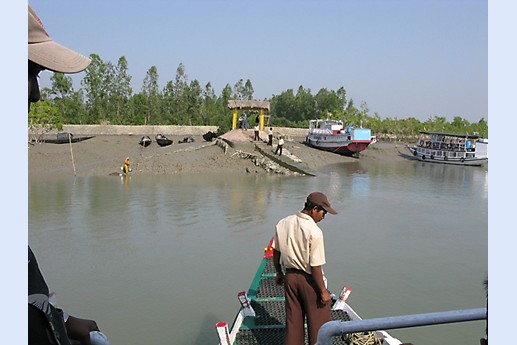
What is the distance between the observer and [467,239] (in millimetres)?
10969

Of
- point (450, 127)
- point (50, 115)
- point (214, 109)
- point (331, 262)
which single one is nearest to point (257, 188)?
point (331, 262)

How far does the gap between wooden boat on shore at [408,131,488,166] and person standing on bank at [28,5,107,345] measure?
31122mm

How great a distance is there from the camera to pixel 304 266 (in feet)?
11.9

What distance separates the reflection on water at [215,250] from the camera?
261 inches

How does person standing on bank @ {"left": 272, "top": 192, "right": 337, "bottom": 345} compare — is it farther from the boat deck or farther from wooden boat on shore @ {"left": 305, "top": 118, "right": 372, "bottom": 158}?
wooden boat on shore @ {"left": 305, "top": 118, "right": 372, "bottom": 158}

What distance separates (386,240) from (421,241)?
86cm

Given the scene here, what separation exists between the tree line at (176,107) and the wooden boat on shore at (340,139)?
18.7 feet

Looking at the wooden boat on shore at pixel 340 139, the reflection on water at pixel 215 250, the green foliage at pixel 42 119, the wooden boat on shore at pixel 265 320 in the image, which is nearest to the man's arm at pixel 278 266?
the wooden boat on shore at pixel 265 320

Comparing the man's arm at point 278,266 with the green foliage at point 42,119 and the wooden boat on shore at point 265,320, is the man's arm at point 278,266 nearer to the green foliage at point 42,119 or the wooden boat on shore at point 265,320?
the wooden boat on shore at point 265,320

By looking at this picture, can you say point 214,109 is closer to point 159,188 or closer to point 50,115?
point 50,115

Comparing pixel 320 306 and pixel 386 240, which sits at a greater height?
pixel 320 306

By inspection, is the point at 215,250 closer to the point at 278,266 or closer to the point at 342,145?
the point at 278,266

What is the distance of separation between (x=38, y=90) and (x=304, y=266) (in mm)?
2556

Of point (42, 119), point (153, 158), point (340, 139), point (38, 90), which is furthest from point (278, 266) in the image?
point (42, 119)
